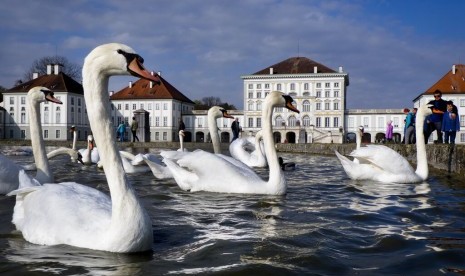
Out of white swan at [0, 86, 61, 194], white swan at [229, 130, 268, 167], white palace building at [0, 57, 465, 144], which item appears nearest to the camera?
white swan at [0, 86, 61, 194]

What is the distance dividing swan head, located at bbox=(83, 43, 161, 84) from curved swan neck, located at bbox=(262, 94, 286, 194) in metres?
3.78

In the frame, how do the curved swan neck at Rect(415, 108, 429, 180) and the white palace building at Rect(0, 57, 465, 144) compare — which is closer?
the curved swan neck at Rect(415, 108, 429, 180)

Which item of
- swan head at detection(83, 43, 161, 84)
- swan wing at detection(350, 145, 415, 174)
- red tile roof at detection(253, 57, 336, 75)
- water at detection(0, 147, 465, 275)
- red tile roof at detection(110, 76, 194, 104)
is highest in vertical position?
red tile roof at detection(253, 57, 336, 75)

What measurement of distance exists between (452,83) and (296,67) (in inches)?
1125

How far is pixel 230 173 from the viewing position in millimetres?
6992

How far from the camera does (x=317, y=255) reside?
3.61 meters

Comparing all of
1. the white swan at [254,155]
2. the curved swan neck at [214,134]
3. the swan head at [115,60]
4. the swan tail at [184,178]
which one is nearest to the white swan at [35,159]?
the swan tail at [184,178]

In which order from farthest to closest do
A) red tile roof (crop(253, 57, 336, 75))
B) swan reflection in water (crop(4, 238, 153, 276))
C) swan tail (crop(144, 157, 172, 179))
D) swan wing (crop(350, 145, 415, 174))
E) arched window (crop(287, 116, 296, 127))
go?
red tile roof (crop(253, 57, 336, 75)), arched window (crop(287, 116, 296, 127)), swan tail (crop(144, 157, 172, 179)), swan wing (crop(350, 145, 415, 174)), swan reflection in water (crop(4, 238, 153, 276))

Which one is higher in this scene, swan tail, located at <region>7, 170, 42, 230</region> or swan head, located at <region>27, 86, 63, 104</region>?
swan head, located at <region>27, 86, 63, 104</region>

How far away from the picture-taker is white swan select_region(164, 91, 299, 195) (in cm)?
691

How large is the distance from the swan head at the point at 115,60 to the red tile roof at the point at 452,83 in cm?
8505

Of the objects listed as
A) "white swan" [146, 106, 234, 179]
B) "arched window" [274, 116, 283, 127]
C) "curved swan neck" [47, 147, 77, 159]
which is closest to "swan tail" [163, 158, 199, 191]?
"white swan" [146, 106, 234, 179]

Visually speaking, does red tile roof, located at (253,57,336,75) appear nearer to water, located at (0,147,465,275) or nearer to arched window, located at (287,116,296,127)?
arched window, located at (287,116,296,127)

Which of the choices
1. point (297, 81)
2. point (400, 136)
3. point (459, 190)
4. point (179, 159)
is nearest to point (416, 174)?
point (459, 190)
